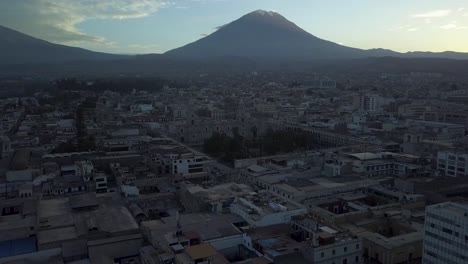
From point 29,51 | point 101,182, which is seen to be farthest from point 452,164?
point 29,51

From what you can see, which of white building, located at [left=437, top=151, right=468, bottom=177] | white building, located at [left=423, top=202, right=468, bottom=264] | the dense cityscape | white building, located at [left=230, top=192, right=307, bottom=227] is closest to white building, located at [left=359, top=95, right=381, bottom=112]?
the dense cityscape

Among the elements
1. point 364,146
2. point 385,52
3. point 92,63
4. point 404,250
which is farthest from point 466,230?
point 385,52

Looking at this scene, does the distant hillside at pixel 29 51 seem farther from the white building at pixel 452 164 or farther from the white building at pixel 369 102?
the white building at pixel 452 164

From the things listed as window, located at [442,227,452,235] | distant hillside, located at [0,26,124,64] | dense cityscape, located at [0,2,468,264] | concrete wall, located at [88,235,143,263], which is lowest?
concrete wall, located at [88,235,143,263]

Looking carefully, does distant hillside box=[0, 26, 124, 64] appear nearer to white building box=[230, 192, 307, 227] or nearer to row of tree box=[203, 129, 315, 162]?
row of tree box=[203, 129, 315, 162]

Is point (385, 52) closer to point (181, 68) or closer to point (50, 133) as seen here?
point (181, 68)

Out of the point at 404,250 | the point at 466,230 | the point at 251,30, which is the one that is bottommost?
the point at 404,250

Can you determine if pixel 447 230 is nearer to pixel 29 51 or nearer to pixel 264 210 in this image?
pixel 264 210
